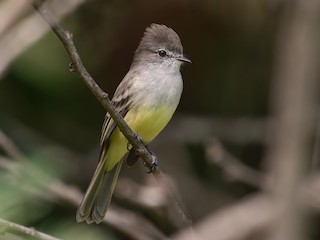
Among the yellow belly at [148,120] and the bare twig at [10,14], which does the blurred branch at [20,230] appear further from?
the yellow belly at [148,120]

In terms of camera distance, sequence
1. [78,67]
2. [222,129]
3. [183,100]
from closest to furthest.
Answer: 1. [78,67]
2. [222,129]
3. [183,100]

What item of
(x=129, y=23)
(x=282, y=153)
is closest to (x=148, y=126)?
(x=282, y=153)

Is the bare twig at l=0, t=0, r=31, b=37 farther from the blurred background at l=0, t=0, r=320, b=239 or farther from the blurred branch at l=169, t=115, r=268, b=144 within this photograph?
the blurred branch at l=169, t=115, r=268, b=144

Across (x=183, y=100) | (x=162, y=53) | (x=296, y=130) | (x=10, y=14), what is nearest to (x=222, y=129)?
(x=183, y=100)

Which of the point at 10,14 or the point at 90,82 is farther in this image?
the point at 10,14

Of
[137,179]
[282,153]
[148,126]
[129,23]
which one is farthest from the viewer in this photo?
[137,179]

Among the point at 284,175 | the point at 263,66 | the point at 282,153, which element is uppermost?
the point at 263,66

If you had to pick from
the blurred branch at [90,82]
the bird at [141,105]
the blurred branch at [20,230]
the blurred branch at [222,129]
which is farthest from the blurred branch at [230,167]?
the blurred branch at [20,230]

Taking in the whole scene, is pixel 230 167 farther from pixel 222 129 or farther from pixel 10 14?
pixel 10 14

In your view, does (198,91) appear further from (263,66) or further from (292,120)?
(292,120)
